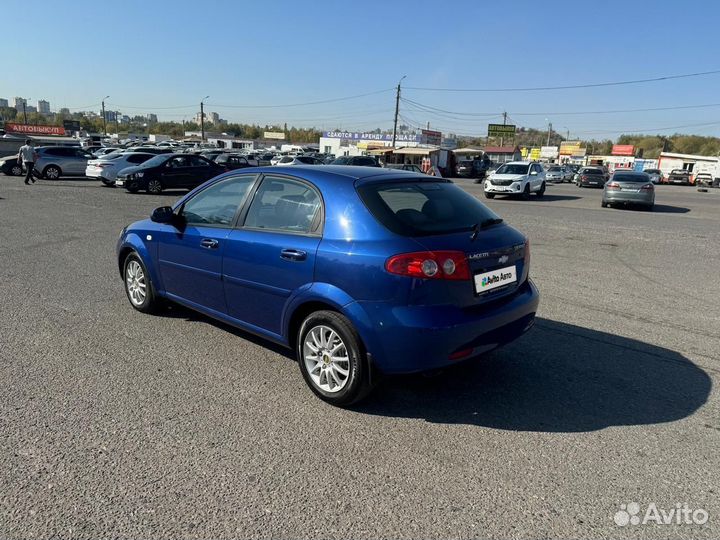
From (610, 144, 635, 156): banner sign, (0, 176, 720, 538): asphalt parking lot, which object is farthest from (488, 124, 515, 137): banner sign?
(0, 176, 720, 538): asphalt parking lot

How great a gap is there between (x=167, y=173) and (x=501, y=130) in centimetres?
7632

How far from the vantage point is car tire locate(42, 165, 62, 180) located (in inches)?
986

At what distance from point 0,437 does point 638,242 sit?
470 inches

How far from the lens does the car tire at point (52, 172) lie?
82.2 feet

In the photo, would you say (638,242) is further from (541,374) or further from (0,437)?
(0,437)

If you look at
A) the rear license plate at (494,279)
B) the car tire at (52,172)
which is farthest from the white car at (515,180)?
the car tire at (52,172)

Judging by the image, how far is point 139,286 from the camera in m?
5.49

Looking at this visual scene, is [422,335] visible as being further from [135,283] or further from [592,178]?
[592,178]

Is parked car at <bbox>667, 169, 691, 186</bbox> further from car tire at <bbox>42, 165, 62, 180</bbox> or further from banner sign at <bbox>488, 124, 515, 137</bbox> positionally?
car tire at <bbox>42, 165, 62, 180</bbox>

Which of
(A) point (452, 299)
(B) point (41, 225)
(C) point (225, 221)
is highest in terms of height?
(C) point (225, 221)

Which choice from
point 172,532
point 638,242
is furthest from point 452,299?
point 638,242

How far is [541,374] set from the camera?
13.6 feet

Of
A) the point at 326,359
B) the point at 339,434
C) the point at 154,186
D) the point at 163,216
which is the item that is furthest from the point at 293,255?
the point at 154,186

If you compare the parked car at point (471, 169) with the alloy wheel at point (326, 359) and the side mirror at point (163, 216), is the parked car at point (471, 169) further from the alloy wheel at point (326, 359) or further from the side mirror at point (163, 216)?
the alloy wheel at point (326, 359)
